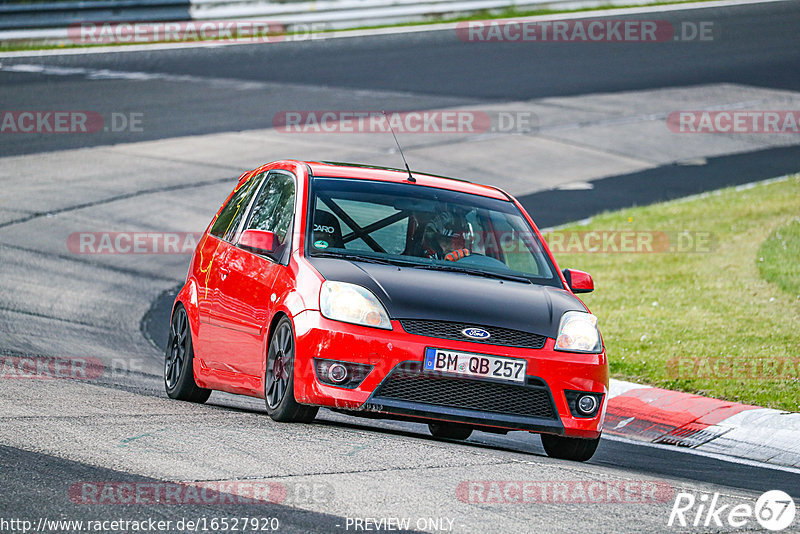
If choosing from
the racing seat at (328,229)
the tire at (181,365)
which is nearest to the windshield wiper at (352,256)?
the racing seat at (328,229)

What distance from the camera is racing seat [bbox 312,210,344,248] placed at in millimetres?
7663

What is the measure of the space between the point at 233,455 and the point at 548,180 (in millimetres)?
14581

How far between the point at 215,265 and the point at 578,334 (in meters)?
2.55

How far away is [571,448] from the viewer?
7.42 metres

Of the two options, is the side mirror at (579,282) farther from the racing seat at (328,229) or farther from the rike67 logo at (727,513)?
the rike67 logo at (727,513)

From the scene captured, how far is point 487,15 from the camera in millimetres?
33406

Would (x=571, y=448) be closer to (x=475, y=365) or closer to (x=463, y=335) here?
(x=475, y=365)

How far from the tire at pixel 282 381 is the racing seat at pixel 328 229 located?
0.70m
